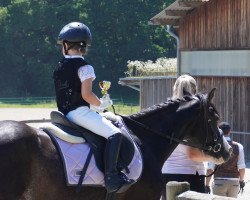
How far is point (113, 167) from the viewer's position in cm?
641

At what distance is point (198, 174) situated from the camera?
774 centimetres

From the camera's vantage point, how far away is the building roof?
64.0ft

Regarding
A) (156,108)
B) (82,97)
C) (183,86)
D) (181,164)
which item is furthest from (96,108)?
(181,164)

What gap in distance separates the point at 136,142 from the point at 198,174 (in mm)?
1114

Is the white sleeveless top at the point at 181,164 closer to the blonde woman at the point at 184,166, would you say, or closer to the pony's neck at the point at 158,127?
the blonde woman at the point at 184,166

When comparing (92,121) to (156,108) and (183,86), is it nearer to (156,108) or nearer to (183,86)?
(156,108)

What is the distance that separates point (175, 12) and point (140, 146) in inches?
538

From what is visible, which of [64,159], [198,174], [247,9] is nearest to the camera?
[64,159]

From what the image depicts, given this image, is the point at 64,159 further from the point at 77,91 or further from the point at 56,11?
the point at 56,11

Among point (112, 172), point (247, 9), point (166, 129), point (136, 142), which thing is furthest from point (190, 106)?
point (247, 9)

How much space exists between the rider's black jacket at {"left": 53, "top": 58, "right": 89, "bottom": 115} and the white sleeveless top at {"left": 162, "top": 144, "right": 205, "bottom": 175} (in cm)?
162

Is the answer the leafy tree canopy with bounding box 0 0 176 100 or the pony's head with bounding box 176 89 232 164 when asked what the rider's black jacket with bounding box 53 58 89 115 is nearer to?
the pony's head with bounding box 176 89 232 164

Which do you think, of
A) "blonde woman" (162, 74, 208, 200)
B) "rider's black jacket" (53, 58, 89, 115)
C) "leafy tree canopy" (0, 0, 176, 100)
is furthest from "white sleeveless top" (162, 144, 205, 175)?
"leafy tree canopy" (0, 0, 176, 100)

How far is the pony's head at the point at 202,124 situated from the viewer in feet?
24.3
